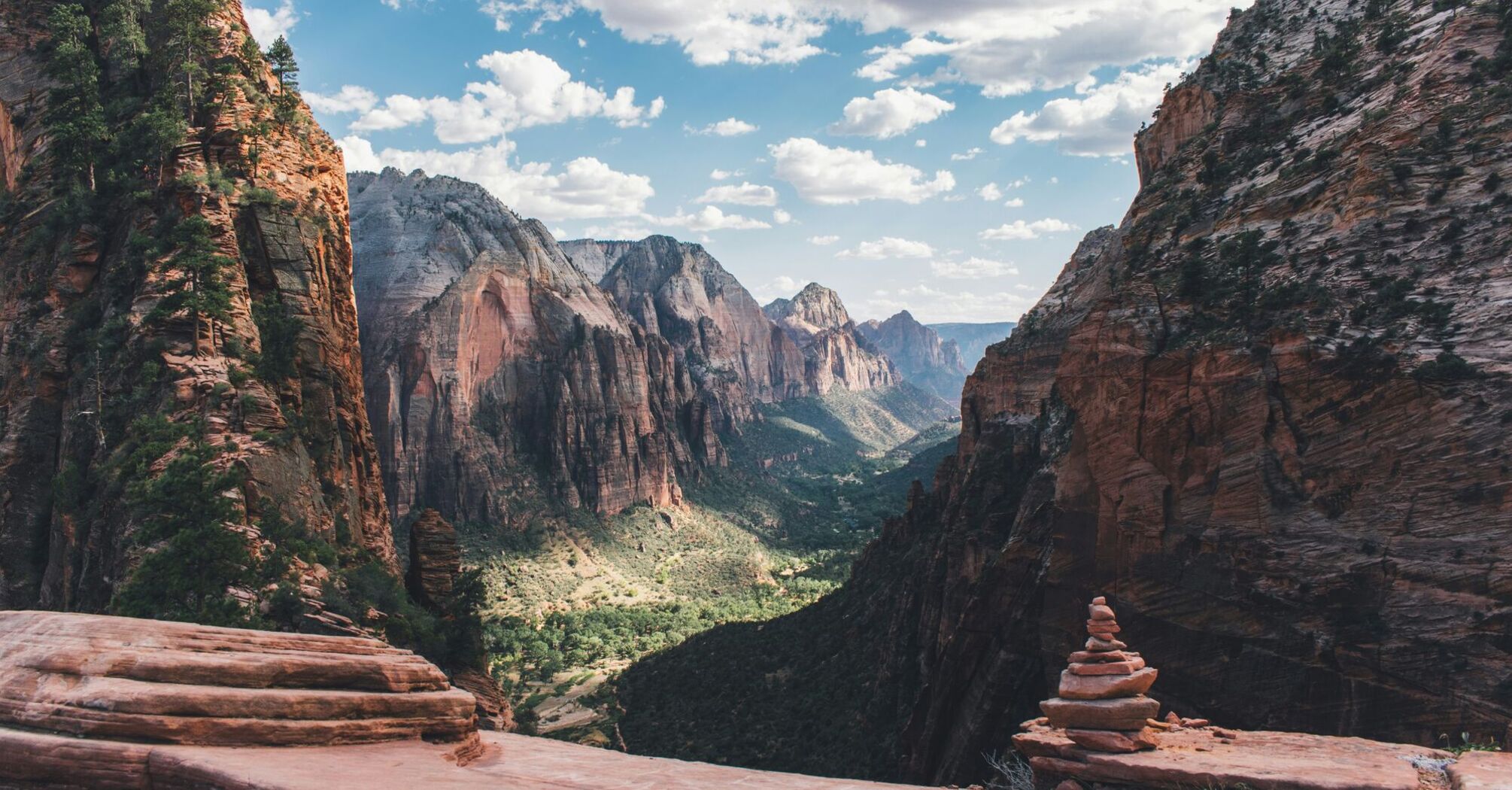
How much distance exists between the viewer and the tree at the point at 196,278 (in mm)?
28359

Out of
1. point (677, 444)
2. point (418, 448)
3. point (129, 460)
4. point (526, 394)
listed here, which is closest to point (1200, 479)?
point (129, 460)

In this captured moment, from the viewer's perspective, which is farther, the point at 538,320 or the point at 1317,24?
the point at 538,320

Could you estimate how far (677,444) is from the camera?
5389 inches

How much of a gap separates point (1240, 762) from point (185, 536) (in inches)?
1055

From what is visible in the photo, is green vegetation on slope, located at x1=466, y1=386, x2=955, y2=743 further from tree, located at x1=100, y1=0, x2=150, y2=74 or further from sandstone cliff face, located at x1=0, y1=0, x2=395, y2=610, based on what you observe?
tree, located at x1=100, y1=0, x2=150, y2=74

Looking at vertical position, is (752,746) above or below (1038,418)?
below

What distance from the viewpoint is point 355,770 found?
36.1ft

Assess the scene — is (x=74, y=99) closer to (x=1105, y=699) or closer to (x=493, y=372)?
(x=1105, y=699)

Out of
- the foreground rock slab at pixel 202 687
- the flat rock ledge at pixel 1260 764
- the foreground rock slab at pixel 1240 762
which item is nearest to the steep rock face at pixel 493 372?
the foreground rock slab at pixel 202 687

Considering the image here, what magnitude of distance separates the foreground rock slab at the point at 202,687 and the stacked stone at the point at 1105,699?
10815mm

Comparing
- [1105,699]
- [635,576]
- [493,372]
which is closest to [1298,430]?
[1105,699]

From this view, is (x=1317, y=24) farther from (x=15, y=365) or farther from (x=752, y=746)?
(x=15, y=365)

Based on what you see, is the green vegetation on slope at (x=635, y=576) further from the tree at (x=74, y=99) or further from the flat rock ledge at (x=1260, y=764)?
the flat rock ledge at (x=1260, y=764)

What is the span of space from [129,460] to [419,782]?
21598 mm
